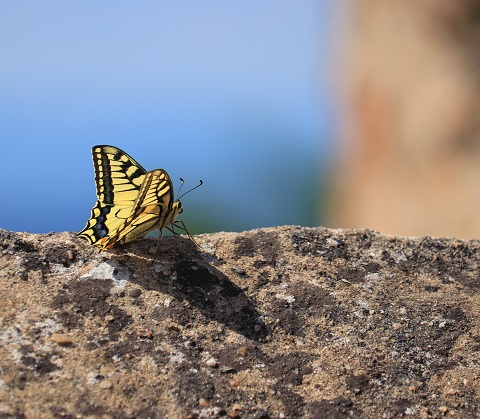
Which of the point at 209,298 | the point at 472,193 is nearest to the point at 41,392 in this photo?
the point at 209,298

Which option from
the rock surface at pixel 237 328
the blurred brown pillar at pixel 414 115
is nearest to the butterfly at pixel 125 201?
the rock surface at pixel 237 328

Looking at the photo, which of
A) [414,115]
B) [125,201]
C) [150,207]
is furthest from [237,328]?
[414,115]

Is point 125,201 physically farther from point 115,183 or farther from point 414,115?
point 414,115

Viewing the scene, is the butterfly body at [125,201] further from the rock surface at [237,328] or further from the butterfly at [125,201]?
the rock surface at [237,328]

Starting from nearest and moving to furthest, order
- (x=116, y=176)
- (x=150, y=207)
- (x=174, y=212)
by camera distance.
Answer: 1. (x=150, y=207)
2. (x=174, y=212)
3. (x=116, y=176)

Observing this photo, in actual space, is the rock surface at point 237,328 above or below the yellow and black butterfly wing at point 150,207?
below

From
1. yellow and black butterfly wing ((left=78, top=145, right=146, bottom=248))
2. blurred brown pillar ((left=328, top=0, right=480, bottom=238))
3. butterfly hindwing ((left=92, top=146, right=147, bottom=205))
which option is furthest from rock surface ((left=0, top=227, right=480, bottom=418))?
blurred brown pillar ((left=328, top=0, right=480, bottom=238))
